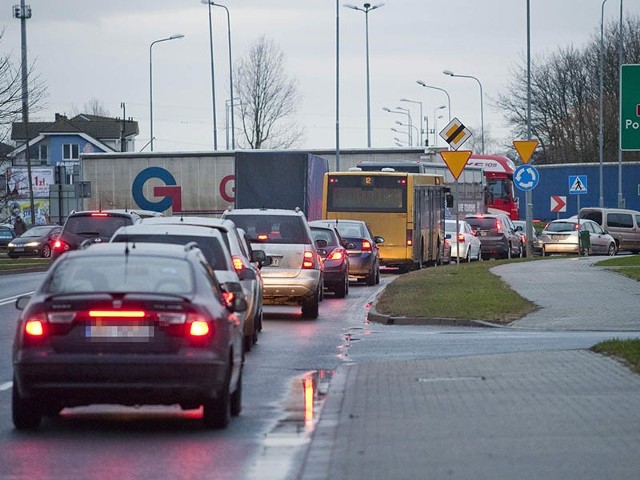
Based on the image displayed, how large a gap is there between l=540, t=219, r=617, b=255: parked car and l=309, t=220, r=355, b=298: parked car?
2436 centimetres

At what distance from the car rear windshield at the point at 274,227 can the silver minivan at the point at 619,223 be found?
122 feet

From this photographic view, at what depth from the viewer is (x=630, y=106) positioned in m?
17.5

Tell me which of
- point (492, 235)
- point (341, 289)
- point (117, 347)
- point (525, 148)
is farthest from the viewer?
point (492, 235)

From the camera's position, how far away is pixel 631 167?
7319cm

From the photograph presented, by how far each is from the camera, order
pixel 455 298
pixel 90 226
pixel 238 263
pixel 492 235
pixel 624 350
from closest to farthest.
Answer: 1. pixel 624 350
2. pixel 238 263
3. pixel 455 298
4. pixel 90 226
5. pixel 492 235

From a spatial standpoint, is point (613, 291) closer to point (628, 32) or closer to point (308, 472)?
point (308, 472)

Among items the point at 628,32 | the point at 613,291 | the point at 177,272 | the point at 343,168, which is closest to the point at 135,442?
the point at 177,272

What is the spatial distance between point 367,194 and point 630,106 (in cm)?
2490

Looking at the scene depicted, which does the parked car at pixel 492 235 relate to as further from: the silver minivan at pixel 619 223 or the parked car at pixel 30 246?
the parked car at pixel 30 246

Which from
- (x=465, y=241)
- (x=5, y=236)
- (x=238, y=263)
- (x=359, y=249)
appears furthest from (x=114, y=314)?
(x=5, y=236)

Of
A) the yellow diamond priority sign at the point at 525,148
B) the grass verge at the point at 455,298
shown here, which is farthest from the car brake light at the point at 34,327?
the yellow diamond priority sign at the point at 525,148

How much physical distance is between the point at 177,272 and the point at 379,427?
75.0 inches

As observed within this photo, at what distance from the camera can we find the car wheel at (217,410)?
1112cm

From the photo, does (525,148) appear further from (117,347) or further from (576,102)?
(576,102)
